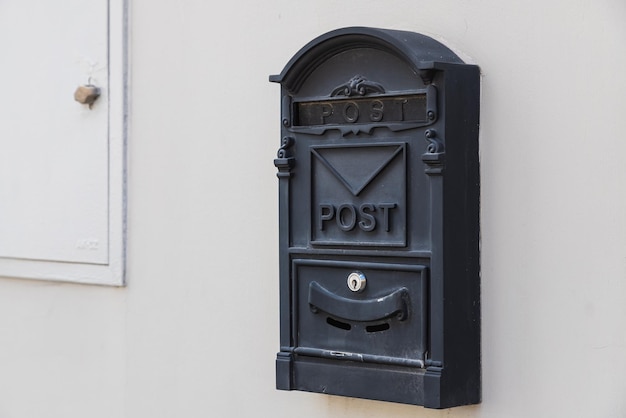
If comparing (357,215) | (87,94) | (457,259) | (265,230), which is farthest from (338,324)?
(87,94)

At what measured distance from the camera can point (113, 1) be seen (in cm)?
471

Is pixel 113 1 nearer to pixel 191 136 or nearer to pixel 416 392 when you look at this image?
pixel 191 136

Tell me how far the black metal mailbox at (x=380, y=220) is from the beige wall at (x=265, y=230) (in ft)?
0.40

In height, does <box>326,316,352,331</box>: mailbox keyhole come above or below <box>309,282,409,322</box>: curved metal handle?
below

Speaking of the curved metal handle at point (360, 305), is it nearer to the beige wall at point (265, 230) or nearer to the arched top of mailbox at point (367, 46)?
the beige wall at point (265, 230)

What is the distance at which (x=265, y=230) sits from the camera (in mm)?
4191

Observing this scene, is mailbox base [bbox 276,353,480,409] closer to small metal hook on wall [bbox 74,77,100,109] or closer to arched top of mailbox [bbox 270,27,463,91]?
arched top of mailbox [bbox 270,27,463,91]

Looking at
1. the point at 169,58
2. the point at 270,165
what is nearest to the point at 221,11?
the point at 169,58

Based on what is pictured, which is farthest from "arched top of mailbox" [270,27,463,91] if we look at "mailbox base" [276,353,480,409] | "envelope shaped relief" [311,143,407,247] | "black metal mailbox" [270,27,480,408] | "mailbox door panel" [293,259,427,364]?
"mailbox base" [276,353,480,409]

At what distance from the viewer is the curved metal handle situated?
137 inches

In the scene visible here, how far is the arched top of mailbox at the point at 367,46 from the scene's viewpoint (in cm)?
345

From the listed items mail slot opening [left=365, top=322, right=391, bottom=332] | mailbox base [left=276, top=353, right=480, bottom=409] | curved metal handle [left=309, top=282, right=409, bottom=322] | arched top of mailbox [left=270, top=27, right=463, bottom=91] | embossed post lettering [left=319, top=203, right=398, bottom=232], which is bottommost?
mailbox base [left=276, top=353, right=480, bottom=409]

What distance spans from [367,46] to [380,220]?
537 mm

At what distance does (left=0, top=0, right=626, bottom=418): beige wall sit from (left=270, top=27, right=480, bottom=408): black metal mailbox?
0.12m
